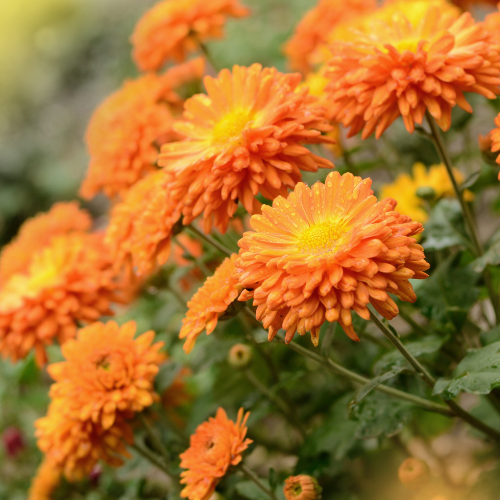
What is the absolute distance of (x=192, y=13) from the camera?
170 centimetres

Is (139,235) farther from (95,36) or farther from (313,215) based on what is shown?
(95,36)

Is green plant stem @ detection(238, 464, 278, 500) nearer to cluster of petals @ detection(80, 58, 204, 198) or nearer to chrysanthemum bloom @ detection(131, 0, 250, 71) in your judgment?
cluster of petals @ detection(80, 58, 204, 198)

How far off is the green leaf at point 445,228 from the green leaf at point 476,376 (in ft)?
0.96

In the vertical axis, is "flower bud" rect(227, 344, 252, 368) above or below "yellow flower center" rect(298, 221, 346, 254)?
below

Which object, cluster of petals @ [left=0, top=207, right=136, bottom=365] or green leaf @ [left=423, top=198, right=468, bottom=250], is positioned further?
cluster of petals @ [left=0, top=207, right=136, bottom=365]

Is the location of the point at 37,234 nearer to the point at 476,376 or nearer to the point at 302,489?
the point at 302,489

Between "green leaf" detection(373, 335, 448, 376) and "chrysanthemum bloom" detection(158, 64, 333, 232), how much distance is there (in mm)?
371

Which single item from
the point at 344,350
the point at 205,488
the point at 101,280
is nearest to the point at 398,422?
the point at 205,488

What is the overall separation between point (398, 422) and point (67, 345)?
71cm

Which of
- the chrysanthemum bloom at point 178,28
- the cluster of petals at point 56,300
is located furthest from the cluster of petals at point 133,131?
the cluster of petals at point 56,300

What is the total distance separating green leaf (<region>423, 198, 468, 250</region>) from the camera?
123 cm

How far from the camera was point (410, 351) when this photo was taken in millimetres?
1073

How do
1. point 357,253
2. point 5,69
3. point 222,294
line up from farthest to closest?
point 5,69, point 222,294, point 357,253

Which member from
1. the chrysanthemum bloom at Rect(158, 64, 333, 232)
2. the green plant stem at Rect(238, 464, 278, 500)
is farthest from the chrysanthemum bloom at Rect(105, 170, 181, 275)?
the green plant stem at Rect(238, 464, 278, 500)
